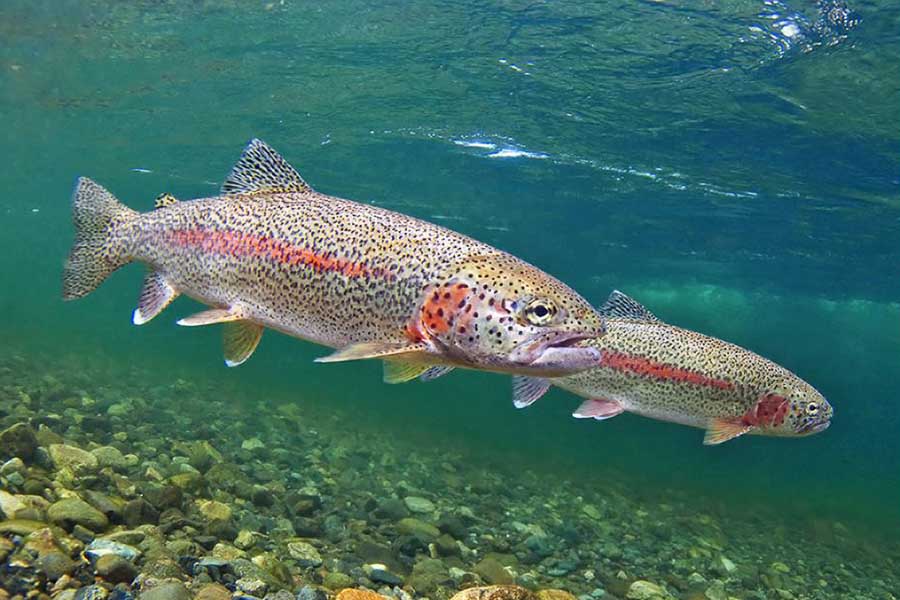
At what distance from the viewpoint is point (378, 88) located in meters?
17.3

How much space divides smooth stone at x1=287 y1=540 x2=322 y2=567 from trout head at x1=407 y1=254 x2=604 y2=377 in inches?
93.4

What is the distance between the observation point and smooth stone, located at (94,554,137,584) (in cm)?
351

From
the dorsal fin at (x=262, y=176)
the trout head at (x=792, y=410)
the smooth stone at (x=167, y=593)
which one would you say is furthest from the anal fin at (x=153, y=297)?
the trout head at (x=792, y=410)

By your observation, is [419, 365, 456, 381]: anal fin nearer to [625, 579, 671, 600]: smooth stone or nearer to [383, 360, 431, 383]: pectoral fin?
[383, 360, 431, 383]: pectoral fin

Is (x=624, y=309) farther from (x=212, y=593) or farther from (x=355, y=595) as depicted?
(x=212, y=593)

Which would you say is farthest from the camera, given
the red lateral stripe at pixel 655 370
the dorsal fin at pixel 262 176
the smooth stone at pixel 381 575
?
the red lateral stripe at pixel 655 370

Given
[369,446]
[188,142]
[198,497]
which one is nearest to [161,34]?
[188,142]

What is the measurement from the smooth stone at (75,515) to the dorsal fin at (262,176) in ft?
7.74

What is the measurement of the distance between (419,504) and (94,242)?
5.57m

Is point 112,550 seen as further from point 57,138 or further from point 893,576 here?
Answer: point 57,138

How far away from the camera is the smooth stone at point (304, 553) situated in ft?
16.5

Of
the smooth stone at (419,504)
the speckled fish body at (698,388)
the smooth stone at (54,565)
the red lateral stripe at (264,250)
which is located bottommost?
the smooth stone at (419,504)

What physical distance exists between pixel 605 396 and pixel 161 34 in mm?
14813

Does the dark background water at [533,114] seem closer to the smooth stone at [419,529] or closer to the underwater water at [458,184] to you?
the underwater water at [458,184]
